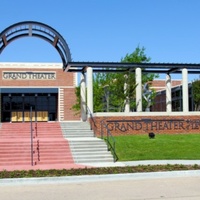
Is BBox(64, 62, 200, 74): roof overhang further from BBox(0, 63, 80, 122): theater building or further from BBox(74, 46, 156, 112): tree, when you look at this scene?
BBox(0, 63, 80, 122): theater building

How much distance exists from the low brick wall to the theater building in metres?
25.5

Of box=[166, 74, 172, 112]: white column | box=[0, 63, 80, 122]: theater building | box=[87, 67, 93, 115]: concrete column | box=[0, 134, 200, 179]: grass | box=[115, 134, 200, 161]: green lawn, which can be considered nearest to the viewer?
box=[0, 134, 200, 179]: grass

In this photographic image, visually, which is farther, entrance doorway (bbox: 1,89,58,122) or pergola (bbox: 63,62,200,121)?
entrance doorway (bbox: 1,89,58,122)

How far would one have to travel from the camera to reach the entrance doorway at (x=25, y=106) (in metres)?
49.2

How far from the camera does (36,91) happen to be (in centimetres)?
5003

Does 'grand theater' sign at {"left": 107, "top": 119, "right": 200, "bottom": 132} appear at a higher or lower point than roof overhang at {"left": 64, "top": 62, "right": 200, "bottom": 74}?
lower

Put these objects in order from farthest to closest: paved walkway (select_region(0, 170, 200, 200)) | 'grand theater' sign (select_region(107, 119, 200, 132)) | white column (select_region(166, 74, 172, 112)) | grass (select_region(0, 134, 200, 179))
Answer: white column (select_region(166, 74, 172, 112)) → 'grand theater' sign (select_region(107, 119, 200, 132)) → grass (select_region(0, 134, 200, 179)) → paved walkway (select_region(0, 170, 200, 200))

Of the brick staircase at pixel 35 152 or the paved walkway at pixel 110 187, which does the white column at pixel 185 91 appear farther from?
the paved walkway at pixel 110 187

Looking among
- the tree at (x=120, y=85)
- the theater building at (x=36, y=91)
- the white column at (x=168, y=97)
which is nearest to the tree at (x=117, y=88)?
the tree at (x=120, y=85)

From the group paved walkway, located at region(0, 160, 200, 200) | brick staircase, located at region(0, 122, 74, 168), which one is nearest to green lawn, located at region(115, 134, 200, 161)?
brick staircase, located at region(0, 122, 74, 168)

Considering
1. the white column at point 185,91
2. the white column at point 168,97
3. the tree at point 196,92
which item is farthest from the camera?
the tree at point 196,92

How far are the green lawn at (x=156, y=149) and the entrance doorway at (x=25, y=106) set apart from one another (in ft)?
97.5

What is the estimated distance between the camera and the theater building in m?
50.0

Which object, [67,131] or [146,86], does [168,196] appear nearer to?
[67,131]
